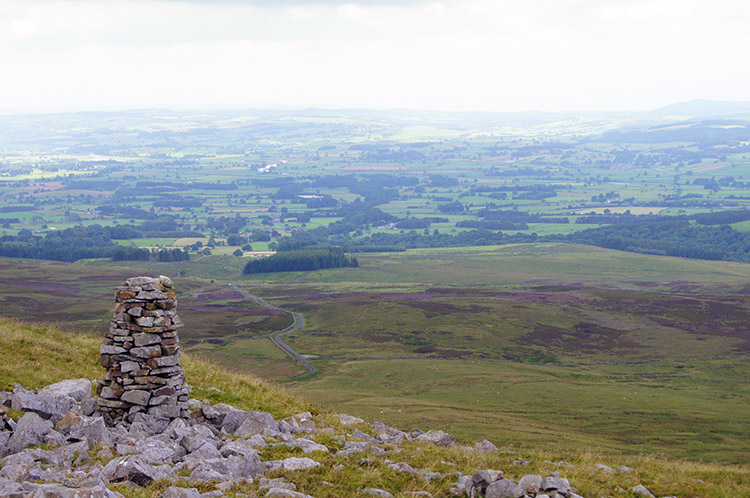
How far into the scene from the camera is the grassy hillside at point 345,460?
18234 mm

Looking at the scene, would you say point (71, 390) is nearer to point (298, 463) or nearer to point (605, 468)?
point (298, 463)

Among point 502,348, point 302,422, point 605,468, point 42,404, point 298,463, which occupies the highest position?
point 42,404

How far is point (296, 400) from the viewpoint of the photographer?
30.2 meters

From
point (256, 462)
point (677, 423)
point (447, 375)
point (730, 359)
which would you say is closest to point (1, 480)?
point (256, 462)

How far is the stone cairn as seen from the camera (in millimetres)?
21703

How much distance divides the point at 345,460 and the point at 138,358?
721 cm

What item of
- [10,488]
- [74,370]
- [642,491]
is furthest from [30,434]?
[642,491]

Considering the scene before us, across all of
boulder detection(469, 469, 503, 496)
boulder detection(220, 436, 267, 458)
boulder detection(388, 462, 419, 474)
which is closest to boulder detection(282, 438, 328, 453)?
boulder detection(220, 436, 267, 458)

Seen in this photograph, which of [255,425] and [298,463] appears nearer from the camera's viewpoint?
[298,463]

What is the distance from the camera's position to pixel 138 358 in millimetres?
21797

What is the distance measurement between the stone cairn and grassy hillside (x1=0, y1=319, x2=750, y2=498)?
4189mm

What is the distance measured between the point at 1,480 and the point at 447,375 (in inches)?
2445

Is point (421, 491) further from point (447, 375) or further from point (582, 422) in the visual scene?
point (447, 375)

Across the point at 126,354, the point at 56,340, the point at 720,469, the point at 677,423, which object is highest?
the point at 126,354
